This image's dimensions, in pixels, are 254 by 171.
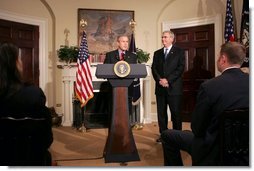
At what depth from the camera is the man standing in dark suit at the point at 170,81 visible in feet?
12.5

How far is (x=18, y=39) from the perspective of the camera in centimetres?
567

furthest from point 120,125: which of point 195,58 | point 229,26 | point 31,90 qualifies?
point 195,58

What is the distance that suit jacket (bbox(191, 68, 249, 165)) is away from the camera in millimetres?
1804

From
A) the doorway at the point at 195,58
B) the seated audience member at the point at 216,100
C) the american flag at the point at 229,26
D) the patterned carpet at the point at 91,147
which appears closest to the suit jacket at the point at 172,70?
the patterned carpet at the point at 91,147

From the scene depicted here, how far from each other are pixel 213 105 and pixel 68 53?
165 inches

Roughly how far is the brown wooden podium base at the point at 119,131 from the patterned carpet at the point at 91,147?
80 mm

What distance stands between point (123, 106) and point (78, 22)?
352 centimetres

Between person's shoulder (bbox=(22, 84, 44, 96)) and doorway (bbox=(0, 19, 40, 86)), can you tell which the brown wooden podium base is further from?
doorway (bbox=(0, 19, 40, 86))

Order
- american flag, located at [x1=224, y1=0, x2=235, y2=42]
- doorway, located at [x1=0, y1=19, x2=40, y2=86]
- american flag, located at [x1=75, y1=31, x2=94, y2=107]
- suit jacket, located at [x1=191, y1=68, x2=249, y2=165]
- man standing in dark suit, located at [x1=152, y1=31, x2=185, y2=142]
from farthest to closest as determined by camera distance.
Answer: doorway, located at [x1=0, y1=19, x2=40, y2=86], american flag, located at [x1=75, y1=31, x2=94, y2=107], american flag, located at [x1=224, y1=0, x2=235, y2=42], man standing in dark suit, located at [x1=152, y1=31, x2=185, y2=142], suit jacket, located at [x1=191, y1=68, x2=249, y2=165]

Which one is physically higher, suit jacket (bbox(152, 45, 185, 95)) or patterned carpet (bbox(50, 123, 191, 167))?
suit jacket (bbox(152, 45, 185, 95))

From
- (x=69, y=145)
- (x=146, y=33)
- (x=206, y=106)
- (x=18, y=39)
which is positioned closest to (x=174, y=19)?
(x=146, y=33)

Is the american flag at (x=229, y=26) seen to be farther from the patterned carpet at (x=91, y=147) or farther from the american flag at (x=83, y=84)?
the american flag at (x=83, y=84)

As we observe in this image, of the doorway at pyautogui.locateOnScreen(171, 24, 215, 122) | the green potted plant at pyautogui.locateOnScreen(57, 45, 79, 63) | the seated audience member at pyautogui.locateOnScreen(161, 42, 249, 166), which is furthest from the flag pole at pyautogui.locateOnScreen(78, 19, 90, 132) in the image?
the seated audience member at pyautogui.locateOnScreen(161, 42, 249, 166)

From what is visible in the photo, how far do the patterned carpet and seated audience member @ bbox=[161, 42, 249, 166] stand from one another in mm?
1101
